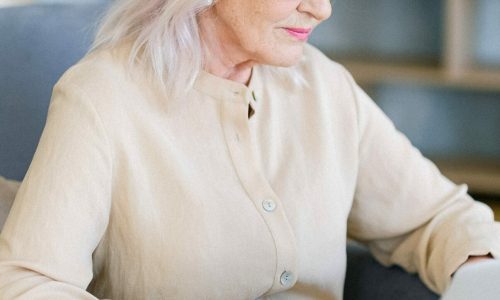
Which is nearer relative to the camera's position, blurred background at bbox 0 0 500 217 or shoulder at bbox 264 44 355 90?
shoulder at bbox 264 44 355 90

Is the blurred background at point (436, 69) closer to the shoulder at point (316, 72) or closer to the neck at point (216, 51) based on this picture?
the shoulder at point (316, 72)

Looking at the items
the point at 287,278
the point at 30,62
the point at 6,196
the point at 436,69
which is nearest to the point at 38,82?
the point at 30,62

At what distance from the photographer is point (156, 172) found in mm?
1421

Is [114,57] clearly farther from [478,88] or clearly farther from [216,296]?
[478,88]

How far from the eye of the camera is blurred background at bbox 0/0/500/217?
351 centimetres

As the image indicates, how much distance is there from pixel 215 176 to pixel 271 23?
0.24 metres

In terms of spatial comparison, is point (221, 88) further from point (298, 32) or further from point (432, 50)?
point (432, 50)

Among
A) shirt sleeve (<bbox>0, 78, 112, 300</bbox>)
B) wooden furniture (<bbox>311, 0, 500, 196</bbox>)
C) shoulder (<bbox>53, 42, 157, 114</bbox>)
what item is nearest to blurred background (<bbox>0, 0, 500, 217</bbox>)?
wooden furniture (<bbox>311, 0, 500, 196</bbox>)

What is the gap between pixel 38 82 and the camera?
5.64 feet

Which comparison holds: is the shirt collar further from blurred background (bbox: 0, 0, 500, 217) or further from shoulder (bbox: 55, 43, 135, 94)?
blurred background (bbox: 0, 0, 500, 217)

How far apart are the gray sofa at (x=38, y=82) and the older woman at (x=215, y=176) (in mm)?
69

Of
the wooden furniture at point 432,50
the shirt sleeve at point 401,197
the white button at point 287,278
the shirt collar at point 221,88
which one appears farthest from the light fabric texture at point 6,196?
the wooden furniture at point 432,50

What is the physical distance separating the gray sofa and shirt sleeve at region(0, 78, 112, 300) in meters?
0.34

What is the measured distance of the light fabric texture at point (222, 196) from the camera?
1300 millimetres
